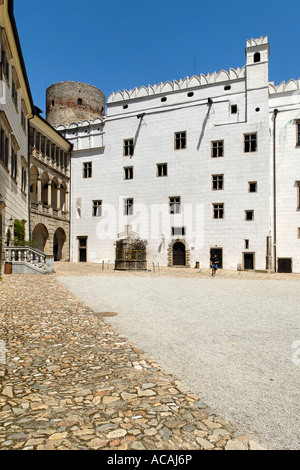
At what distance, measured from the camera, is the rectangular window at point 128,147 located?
3678cm

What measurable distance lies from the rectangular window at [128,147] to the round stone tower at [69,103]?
10463mm

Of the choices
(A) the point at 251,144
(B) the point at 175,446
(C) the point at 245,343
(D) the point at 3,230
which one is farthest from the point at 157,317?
(A) the point at 251,144

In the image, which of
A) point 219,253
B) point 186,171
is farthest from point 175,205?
point 219,253

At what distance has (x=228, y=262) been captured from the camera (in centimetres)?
3209

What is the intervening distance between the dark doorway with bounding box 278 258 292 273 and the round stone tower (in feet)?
101

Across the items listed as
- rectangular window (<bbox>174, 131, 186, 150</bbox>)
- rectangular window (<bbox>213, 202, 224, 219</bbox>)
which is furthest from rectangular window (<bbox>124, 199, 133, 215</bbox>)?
rectangular window (<bbox>213, 202, 224, 219</bbox>)

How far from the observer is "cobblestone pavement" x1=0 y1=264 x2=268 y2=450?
2.84m

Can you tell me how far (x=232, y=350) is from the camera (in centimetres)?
534

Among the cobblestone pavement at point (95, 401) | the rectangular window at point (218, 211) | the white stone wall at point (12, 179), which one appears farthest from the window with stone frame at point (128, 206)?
the cobblestone pavement at point (95, 401)

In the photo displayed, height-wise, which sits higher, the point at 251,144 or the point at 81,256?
the point at 251,144

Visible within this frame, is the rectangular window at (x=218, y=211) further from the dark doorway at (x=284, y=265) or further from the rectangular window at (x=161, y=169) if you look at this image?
the dark doorway at (x=284, y=265)

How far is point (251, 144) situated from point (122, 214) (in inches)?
601

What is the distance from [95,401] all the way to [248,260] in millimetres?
29872

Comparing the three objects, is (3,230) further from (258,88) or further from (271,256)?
(258,88)
